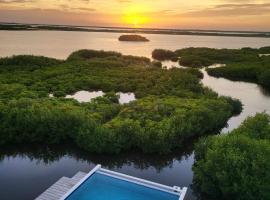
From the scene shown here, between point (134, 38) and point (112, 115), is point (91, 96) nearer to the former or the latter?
point (112, 115)

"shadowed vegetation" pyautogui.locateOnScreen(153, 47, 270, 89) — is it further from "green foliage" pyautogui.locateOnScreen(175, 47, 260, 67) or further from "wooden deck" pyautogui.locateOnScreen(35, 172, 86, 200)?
"wooden deck" pyautogui.locateOnScreen(35, 172, 86, 200)

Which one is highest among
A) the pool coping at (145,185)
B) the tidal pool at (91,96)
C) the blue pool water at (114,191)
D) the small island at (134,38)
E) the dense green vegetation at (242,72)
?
the small island at (134,38)

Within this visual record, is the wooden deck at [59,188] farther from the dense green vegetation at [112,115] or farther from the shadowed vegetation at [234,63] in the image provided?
the shadowed vegetation at [234,63]

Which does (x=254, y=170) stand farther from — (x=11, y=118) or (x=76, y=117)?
(x=11, y=118)

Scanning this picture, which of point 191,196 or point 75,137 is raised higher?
point 75,137

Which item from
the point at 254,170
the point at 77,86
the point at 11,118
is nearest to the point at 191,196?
the point at 254,170

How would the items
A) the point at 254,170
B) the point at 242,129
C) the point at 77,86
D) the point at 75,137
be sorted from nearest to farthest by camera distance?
the point at 254,170 < the point at 242,129 < the point at 75,137 < the point at 77,86

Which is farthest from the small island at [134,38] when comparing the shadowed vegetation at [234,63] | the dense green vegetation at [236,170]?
the dense green vegetation at [236,170]
